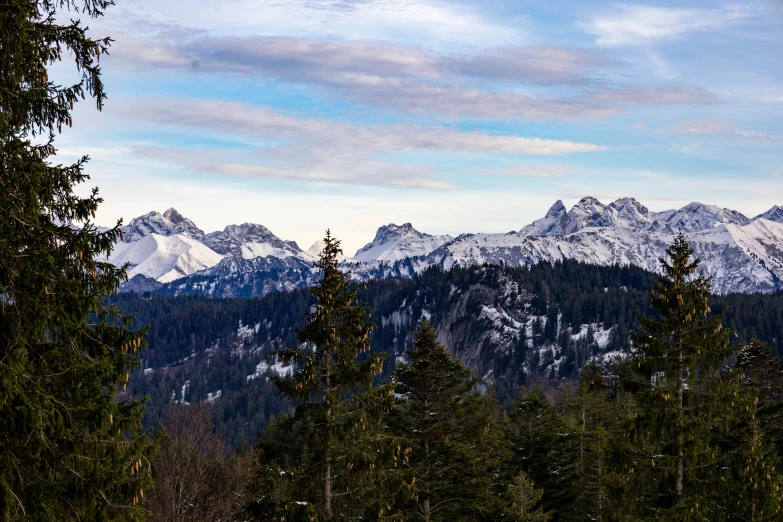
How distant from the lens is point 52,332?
12.2 m

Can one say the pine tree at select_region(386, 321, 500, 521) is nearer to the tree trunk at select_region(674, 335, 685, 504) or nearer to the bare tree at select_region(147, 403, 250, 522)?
the bare tree at select_region(147, 403, 250, 522)

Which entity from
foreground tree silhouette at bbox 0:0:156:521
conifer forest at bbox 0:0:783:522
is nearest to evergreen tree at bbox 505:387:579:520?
conifer forest at bbox 0:0:783:522

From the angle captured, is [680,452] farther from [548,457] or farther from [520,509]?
[548,457]

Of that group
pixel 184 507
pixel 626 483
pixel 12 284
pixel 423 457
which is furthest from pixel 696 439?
pixel 184 507

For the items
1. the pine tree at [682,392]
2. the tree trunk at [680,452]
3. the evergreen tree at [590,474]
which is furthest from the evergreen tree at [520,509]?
the tree trunk at [680,452]

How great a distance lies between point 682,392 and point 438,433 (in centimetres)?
1137

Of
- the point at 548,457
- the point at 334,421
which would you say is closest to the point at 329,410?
the point at 334,421

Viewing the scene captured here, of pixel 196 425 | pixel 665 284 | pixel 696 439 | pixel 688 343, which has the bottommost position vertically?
pixel 196 425

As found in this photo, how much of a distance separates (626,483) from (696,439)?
235 cm

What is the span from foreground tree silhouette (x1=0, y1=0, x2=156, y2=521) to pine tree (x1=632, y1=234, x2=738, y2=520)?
1522cm

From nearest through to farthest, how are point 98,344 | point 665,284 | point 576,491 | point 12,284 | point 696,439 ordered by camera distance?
point 12,284 < point 98,344 < point 696,439 < point 665,284 < point 576,491

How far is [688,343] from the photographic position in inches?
896

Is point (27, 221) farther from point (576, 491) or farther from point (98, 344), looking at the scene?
point (576, 491)

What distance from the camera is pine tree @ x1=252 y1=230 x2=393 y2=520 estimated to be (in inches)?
871
